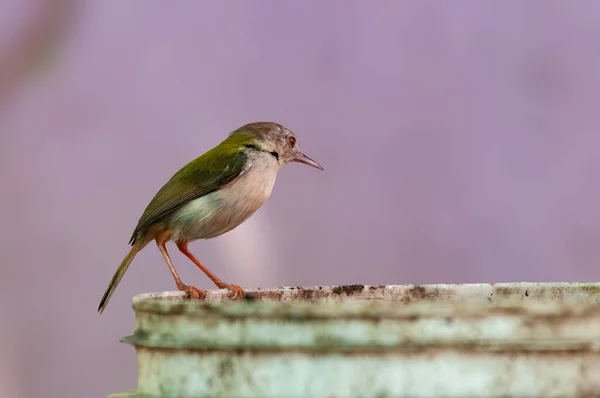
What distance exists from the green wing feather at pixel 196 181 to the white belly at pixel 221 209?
→ 0.02 m

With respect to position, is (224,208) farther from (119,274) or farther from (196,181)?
(119,274)

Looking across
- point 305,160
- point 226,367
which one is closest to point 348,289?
point 226,367

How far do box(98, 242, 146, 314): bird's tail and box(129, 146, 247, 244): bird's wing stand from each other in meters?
0.11

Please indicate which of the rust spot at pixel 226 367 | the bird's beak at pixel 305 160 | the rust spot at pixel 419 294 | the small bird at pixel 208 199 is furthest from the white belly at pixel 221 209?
the rust spot at pixel 226 367

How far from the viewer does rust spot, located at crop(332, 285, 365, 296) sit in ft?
6.56

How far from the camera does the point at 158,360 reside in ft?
4.93

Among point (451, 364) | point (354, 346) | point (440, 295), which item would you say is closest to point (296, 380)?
point (354, 346)

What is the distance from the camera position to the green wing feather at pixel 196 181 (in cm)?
279

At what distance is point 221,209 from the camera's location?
2760mm

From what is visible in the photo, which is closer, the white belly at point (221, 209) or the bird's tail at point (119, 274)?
the white belly at point (221, 209)

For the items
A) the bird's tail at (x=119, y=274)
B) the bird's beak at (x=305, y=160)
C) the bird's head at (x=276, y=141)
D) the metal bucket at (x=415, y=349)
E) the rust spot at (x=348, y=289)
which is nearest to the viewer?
the metal bucket at (x=415, y=349)

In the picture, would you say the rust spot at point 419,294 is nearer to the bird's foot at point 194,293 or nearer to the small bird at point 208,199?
the bird's foot at point 194,293

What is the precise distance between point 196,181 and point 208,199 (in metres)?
0.09

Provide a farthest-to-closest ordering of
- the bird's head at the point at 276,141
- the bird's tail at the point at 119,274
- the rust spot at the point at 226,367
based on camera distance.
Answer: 1. the bird's head at the point at 276,141
2. the bird's tail at the point at 119,274
3. the rust spot at the point at 226,367
